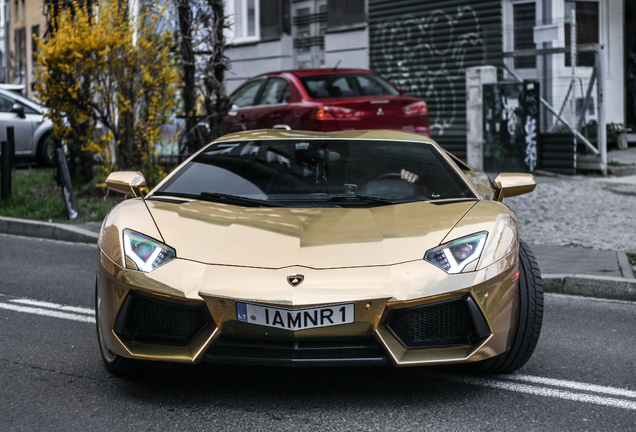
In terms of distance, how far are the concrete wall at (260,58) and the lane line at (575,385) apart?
16.9 m

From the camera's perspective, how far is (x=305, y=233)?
3945mm

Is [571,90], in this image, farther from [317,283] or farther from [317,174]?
[317,283]

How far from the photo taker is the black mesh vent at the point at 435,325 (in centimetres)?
362

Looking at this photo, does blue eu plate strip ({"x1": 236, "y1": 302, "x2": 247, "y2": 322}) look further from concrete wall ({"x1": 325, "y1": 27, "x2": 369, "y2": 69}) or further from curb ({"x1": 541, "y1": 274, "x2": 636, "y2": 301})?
concrete wall ({"x1": 325, "y1": 27, "x2": 369, "y2": 69})

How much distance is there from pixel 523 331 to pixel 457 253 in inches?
22.8

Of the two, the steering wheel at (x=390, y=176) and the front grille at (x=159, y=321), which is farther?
the steering wheel at (x=390, y=176)

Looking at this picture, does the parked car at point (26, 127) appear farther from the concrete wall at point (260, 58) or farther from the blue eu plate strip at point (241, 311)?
the blue eu plate strip at point (241, 311)

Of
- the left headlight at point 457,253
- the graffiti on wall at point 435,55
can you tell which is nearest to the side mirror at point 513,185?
the left headlight at point 457,253

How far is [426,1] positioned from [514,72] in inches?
124

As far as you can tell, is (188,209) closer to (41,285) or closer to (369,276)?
(369,276)

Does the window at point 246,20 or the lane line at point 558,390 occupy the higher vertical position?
the window at point 246,20

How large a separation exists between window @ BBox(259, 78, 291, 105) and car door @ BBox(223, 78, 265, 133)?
8.4 inches

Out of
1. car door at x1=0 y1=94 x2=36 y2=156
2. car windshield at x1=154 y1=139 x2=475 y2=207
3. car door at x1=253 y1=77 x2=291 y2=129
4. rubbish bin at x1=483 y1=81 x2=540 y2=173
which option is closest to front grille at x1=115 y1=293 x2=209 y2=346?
car windshield at x1=154 y1=139 x2=475 y2=207

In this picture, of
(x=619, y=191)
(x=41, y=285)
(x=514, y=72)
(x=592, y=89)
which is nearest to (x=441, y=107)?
(x=514, y=72)
